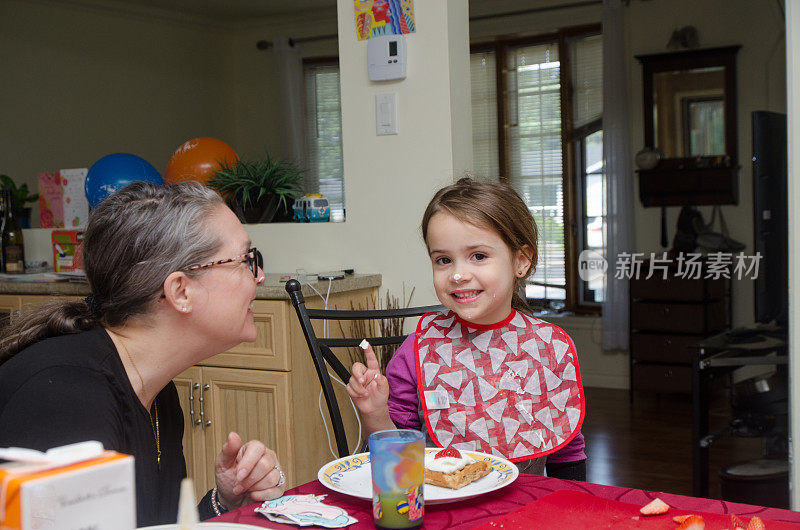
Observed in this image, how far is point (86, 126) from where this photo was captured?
616 cm

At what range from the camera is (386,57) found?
2.74 m

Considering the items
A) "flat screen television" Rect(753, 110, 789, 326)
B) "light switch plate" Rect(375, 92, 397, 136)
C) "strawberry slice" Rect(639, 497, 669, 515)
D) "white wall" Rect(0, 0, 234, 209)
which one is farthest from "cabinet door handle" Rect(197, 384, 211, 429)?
"white wall" Rect(0, 0, 234, 209)

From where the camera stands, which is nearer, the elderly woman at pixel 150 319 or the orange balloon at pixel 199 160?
the elderly woman at pixel 150 319

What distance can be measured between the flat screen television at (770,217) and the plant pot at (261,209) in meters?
1.67

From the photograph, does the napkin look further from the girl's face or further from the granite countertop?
the granite countertop

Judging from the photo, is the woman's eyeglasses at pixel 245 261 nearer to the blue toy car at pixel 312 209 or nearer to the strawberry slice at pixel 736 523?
the strawberry slice at pixel 736 523

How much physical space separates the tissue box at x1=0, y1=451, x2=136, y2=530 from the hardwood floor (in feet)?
10.7

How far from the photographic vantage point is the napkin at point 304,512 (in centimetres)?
95

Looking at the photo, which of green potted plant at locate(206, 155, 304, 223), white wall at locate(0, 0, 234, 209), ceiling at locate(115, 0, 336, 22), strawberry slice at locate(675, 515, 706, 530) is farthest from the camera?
ceiling at locate(115, 0, 336, 22)

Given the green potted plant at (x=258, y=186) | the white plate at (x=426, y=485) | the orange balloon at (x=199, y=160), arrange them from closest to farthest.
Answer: the white plate at (x=426, y=485) < the green potted plant at (x=258, y=186) < the orange balloon at (x=199, y=160)

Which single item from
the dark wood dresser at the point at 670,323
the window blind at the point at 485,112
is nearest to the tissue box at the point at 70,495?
the dark wood dresser at the point at 670,323

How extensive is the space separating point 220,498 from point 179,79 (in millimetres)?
6158

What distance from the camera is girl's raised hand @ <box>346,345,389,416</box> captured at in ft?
4.06

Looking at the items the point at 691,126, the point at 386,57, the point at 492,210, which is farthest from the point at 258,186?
the point at 691,126
